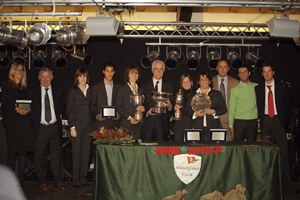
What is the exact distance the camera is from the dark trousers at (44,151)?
5180mm

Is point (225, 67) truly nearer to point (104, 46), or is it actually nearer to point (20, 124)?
point (104, 46)

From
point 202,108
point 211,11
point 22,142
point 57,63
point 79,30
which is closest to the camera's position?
point 202,108

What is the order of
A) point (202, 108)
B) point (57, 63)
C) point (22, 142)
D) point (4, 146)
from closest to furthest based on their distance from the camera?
point (202, 108)
point (22, 142)
point (4, 146)
point (57, 63)

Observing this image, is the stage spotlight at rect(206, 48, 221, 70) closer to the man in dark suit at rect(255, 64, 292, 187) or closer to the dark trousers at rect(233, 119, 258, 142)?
the man in dark suit at rect(255, 64, 292, 187)

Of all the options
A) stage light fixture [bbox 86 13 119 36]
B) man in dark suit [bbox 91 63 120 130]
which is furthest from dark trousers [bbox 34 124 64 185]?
stage light fixture [bbox 86 13 119 36]

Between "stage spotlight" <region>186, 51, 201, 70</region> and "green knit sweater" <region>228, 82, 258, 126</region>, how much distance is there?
1.75 metres

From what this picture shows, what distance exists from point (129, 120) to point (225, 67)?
2.05m

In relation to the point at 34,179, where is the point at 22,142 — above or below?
above

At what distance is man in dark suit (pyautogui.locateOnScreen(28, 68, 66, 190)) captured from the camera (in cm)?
517

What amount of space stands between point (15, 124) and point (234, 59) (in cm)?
445

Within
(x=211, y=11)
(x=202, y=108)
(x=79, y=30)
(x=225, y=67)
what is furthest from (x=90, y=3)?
(x=211, y=11)

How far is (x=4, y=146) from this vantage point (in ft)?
20.7

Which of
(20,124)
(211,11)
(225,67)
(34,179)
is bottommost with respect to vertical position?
(34,179)

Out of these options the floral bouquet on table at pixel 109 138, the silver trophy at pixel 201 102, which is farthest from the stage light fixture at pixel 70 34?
the silver trophy at pixel 201 102
